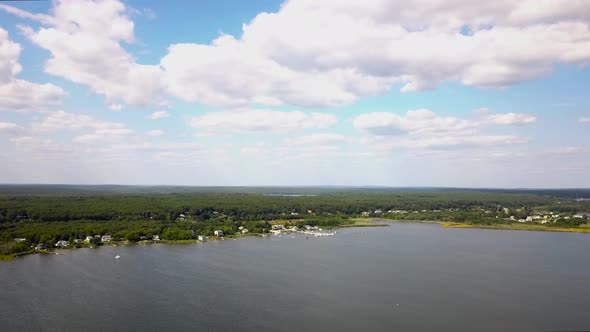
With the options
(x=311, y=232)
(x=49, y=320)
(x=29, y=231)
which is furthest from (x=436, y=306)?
(x=29, y=231)

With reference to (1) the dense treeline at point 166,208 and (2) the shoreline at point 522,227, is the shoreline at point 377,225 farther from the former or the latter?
(1) the dense treeline at point 166,208

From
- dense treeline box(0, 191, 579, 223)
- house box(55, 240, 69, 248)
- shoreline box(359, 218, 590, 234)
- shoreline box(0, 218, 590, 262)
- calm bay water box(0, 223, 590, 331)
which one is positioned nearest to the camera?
calm bay water box(0, 223, 590, 331)

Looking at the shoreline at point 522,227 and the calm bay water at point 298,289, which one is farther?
the shoreline at point 522,227

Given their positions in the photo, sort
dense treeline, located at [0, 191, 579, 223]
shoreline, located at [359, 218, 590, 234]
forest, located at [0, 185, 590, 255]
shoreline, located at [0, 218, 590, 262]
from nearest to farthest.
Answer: shoreline, located at [0, 218, 590, 262], forest, located at [0, 185, 590, 255], dense treeline, located at [0, 191, 579, 223], shoreline, located at [359, 218, 590, 234]

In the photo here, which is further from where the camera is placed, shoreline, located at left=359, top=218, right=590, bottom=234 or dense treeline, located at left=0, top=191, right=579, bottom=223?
shoreline, located at left=359, top=218, right=590, bottom=234

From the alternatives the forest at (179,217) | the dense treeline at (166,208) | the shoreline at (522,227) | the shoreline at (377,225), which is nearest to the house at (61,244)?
the forest at (179,217)

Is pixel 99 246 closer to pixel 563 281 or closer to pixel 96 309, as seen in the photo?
pixel 96 309

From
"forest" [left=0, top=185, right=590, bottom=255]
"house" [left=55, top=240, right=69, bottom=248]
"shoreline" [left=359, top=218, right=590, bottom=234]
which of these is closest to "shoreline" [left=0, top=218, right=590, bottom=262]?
"shoreline" [left=359, top=218, right=590, bottom=234]

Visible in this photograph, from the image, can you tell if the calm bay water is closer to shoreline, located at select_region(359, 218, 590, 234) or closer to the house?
the house
